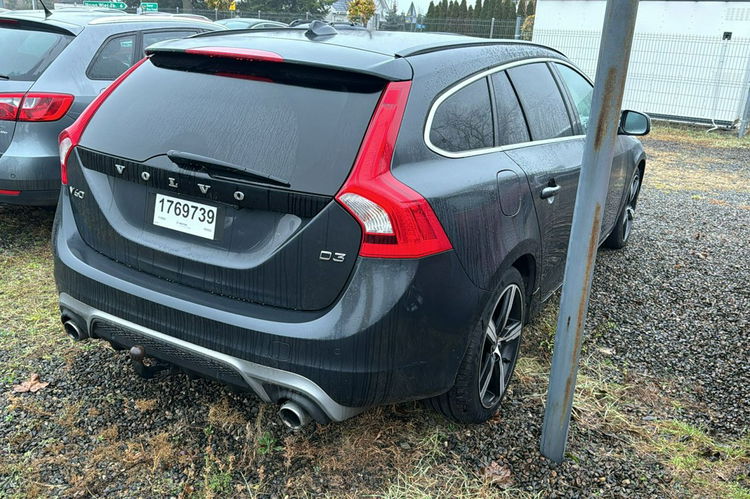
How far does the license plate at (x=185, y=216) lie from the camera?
233cm

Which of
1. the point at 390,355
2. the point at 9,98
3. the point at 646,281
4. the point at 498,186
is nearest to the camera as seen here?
the point at 390,355

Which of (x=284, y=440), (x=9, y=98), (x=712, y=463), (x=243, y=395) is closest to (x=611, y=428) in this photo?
(x=712, y=463)

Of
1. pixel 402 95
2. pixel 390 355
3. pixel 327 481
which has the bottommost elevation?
pixel 327 481

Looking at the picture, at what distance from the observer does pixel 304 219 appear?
2162mm

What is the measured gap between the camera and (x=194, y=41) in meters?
2.70

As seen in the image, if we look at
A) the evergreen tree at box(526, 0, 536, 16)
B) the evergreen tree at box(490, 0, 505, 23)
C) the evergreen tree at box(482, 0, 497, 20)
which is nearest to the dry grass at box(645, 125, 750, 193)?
the evergreen tree at box(490, 0, 505, 23)

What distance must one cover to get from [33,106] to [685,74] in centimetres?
1450

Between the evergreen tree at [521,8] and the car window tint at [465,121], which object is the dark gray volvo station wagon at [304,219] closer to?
the car window tint at [465,121]

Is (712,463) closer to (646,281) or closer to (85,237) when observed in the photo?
(646,281)

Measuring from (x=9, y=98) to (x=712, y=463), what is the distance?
4.70 metres

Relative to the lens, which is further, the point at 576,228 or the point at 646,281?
the point at 646,281

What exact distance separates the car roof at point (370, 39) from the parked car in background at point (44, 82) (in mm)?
2183

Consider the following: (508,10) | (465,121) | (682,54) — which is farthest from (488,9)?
(465,121)

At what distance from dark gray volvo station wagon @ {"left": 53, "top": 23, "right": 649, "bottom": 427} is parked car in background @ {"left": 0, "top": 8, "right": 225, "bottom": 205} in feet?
6.36
